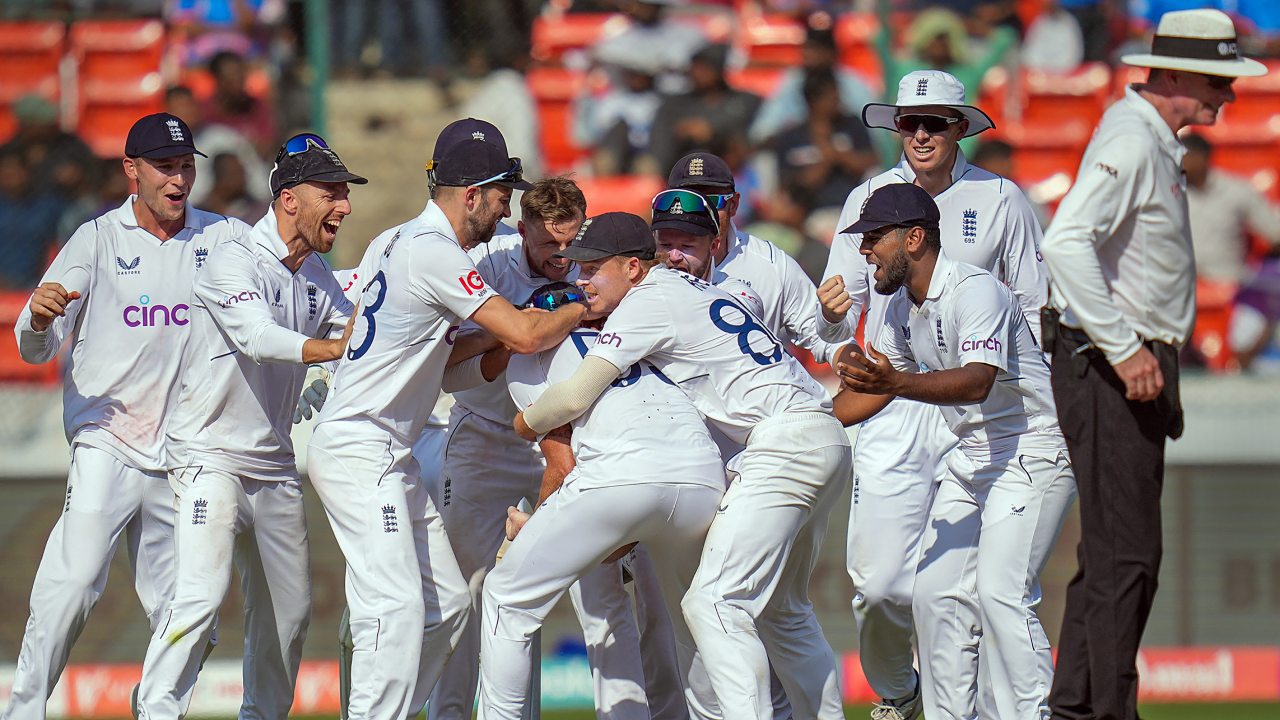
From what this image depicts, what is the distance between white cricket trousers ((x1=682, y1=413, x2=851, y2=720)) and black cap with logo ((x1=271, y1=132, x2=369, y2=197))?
206 centimetres

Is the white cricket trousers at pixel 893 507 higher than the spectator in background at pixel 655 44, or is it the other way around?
the spectator in background at pixel 655 44

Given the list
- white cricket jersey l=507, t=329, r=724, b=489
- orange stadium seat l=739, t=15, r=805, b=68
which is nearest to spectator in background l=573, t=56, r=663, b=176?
orange stadium seat l=739, t=15, r=805, b=68

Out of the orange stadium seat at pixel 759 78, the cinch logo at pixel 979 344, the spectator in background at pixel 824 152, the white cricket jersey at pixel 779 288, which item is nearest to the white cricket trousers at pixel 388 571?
the white cricket jersey at pixel 779 288

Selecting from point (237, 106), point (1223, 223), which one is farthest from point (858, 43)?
point (237, 106)

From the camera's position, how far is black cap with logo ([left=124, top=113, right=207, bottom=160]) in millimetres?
6965

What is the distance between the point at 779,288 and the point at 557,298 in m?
1.17

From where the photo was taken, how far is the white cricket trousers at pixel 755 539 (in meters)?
5.90

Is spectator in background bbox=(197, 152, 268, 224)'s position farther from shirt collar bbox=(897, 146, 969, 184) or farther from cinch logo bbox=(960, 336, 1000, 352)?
cinch logo bbox=(960, 336, 1000, 352)

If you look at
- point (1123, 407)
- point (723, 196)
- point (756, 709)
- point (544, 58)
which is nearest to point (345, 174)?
point (723, 196)

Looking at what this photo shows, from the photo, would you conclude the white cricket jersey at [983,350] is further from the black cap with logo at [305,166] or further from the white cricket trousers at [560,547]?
the black cap with logo at [305,166]

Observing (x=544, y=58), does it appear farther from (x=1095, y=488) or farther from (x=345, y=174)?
(x=1095, y=488)

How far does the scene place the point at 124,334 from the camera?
7090mm

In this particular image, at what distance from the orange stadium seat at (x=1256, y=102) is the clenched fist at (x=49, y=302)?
1011cm

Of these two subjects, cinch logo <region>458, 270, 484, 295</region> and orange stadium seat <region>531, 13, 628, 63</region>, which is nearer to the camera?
cinch logo <region>458, 270, 484, 295</region>
